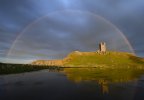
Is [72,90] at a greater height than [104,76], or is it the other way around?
[104,76]

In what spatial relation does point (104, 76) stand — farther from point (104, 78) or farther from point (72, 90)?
point (72, 90)

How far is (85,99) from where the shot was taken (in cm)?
2339

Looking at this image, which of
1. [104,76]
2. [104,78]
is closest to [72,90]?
[104,78]

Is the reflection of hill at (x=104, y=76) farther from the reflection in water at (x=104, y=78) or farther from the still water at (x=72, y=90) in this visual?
the still water at (x=72, y=90)

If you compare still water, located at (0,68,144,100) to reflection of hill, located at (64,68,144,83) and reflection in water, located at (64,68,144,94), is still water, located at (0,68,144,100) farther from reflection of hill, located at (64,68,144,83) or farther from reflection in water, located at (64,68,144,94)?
reflection of hill, located at (64,68,144,83)

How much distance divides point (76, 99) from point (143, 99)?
7.26 meters

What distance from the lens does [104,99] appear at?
75.3 ft

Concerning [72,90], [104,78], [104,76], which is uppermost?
[104,76]

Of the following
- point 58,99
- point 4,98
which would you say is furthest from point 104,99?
point 4,98

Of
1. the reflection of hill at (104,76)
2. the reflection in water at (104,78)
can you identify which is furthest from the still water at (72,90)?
the reflection of hill at (104,76)

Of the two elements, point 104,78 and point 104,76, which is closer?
point 104,78

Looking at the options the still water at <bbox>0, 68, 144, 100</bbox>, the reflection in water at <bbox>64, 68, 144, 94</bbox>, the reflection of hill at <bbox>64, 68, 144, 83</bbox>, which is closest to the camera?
the still water at <bbox>0, 68, 144, 100</bbox>

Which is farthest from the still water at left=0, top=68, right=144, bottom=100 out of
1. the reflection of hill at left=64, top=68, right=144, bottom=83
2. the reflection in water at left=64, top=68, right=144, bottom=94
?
the reflection of hill at left=64, top=68, right=144, bottom=83

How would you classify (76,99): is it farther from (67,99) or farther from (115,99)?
(115,99)
